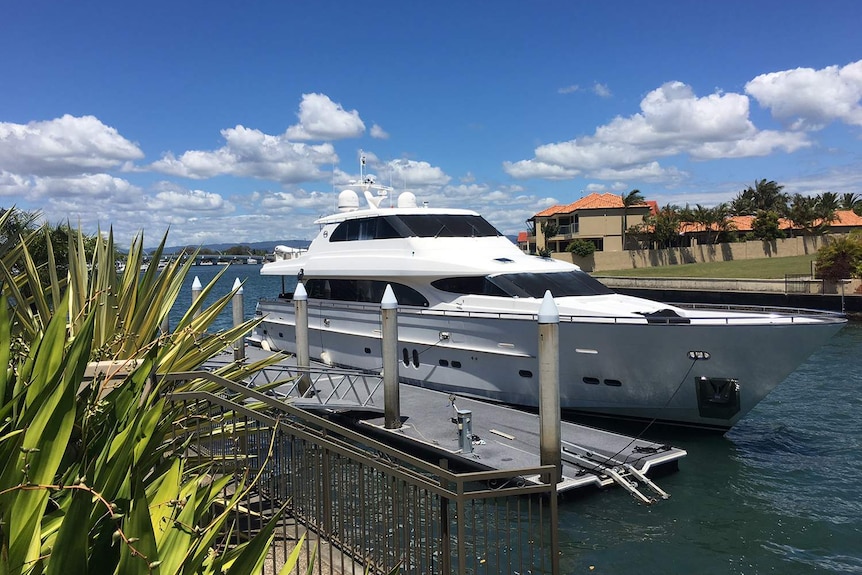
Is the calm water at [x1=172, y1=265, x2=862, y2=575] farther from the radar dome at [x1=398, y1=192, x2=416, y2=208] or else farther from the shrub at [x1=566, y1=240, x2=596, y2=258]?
the shrub at [x1=566, y1=240, x2=596, y2=258]

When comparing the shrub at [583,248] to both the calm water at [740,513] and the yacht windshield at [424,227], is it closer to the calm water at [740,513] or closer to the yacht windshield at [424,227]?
the yacht windshield at [424,227]

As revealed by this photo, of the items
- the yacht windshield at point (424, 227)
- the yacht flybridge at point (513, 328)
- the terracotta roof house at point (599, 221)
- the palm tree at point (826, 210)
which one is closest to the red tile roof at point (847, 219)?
the palm tree at point (826, 210)

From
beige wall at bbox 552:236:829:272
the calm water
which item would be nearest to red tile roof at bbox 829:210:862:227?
beige wall at bbox 552:236:829:272

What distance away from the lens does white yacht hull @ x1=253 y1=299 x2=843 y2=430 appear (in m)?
10.9

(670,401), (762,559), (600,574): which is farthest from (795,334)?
(600,574)

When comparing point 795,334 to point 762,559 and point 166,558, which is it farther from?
point 166,558

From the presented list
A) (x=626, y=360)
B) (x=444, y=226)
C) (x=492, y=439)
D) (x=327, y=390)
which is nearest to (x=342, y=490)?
(x=492, y=439)

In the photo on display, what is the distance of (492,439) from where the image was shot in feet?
34.6

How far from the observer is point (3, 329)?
110 inches

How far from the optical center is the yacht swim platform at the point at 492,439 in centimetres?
952

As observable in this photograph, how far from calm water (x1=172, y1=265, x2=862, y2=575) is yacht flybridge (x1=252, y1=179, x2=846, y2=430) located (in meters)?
1.13

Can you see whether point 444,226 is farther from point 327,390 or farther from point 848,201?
point 848,201

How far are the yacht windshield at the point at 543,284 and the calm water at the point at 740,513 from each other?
Result: 3.50m

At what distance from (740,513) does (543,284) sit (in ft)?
19.8
